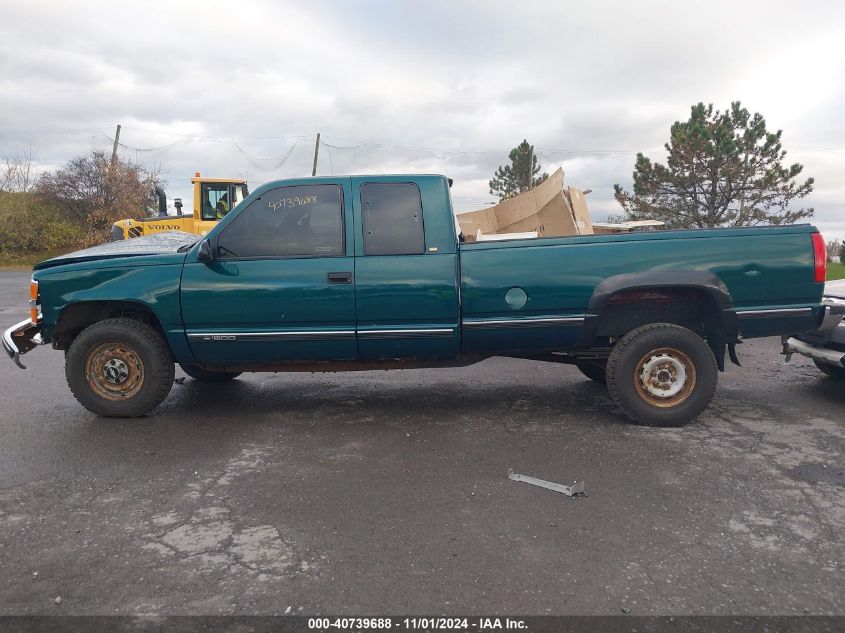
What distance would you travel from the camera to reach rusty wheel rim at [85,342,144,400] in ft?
16.7

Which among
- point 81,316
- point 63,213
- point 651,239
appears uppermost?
point 63,213

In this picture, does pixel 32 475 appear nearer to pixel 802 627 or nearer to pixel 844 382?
pixel 802 627

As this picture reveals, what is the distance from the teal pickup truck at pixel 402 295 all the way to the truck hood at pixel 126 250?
0.14ft

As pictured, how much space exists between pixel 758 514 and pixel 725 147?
68.5ft

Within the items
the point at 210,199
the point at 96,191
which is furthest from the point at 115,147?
the point at 210,199

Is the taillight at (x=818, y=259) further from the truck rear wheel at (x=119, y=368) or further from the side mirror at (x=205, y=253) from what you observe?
the truck rear wheel at (x=119, y=368)

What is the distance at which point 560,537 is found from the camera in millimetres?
3166

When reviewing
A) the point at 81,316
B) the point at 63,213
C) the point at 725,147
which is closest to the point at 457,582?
the point at 81,316

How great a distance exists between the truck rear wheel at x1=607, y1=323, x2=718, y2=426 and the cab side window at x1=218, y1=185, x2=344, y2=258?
94.7 inches

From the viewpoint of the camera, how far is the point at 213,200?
627 inches

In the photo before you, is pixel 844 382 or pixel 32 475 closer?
pixel 32 475

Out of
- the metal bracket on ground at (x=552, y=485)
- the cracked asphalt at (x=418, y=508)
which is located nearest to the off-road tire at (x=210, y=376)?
the cracked asphalt at (x=418, y=508)

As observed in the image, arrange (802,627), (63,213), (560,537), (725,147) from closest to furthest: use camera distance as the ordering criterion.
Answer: (802,627)
(560,537)
(725,147)
(63,213)

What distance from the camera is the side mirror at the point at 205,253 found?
4.86 metres
